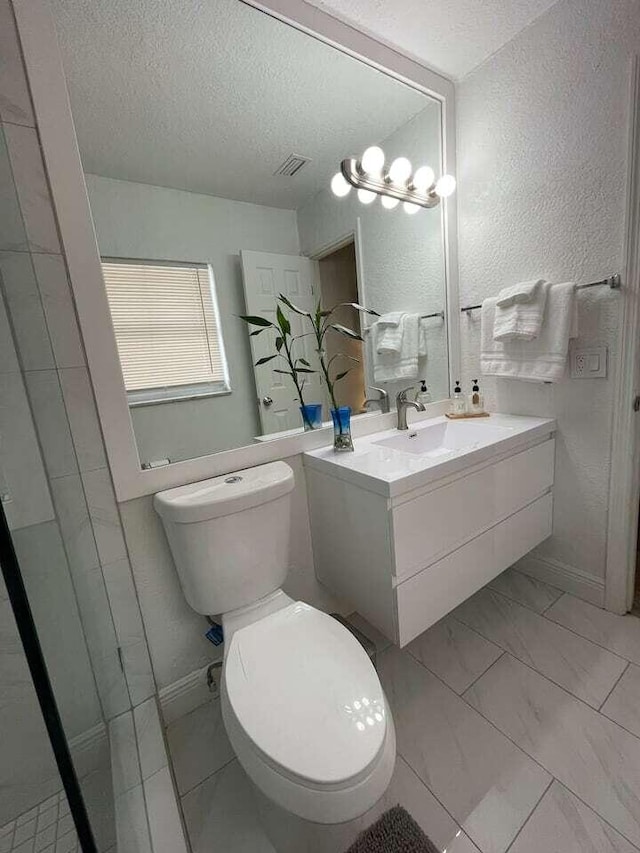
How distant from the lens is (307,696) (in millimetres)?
788

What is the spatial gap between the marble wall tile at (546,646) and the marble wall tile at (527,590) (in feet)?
0.15

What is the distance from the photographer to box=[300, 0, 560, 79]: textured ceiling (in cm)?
125

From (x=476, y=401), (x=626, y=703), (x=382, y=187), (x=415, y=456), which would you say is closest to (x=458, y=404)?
(x=476, y=401)

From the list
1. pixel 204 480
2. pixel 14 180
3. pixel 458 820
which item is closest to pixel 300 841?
pixel 458 820

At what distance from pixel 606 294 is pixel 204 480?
1575mm

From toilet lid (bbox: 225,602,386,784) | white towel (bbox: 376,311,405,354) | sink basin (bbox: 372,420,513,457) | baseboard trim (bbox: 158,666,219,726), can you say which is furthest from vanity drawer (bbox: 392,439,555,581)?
baseboard trim (bbox: 158,666,219,726)

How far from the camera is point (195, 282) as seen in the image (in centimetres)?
120

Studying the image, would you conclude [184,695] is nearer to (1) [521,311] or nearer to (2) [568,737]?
(2) [568,737]

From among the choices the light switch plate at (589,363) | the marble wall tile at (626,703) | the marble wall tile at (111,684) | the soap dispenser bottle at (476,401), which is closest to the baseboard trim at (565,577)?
the marble wall tile at (626,703)

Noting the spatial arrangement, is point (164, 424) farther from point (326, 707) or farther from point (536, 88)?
Result: point (536, 88)

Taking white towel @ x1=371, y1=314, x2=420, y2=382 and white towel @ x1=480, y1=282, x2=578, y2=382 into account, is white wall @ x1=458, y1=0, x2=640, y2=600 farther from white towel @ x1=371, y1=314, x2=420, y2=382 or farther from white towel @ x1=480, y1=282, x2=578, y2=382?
white towel @ x1=371, y1=314, x2=420, y2=382

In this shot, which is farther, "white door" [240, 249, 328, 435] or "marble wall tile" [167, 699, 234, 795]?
"white door" [240, 249, 328, 435]

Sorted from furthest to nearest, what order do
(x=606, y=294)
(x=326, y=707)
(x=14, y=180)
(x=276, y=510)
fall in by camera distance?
(x=606, y=294)
(x=276, y=510)
(x=14, y=180)
(x=326, y=707)

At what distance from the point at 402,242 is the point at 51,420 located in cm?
158
